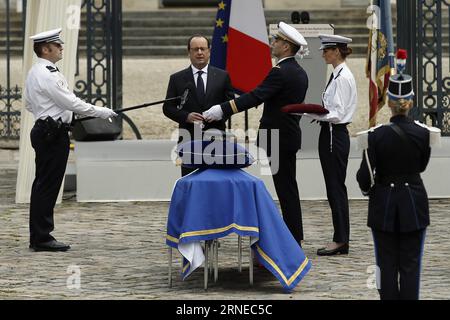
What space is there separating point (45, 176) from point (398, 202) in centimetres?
361

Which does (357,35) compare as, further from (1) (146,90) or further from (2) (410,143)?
(2) (410,143)

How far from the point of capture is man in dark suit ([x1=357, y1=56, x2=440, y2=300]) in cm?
723

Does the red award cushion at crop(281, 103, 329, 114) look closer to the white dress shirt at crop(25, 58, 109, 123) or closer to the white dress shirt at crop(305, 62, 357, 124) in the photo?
the white dress shirt at crop(305, 62, 357, 124)

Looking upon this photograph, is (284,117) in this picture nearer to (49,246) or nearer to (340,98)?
(340,98)

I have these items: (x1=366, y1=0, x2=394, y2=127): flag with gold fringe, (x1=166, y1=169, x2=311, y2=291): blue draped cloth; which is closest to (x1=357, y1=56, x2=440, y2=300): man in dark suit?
(x1=166, y1=169, x2=311, y2=291): blue draped cloth

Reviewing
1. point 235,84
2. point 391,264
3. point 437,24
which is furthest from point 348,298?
point 437,24

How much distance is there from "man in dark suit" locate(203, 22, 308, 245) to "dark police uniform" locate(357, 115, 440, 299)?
7.21 ft

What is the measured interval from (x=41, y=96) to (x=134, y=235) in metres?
1.52

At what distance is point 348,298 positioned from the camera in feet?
27.2

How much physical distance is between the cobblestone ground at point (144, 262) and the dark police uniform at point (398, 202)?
106cm

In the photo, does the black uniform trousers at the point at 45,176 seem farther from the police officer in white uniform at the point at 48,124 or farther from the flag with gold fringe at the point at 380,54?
the flag with gold fringe at the point at 380,54

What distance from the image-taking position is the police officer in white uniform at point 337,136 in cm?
994

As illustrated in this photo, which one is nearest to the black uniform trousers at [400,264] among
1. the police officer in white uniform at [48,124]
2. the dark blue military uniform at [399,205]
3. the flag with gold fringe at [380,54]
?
the dark blue military uniform at [399,205]

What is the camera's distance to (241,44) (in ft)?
43.4
